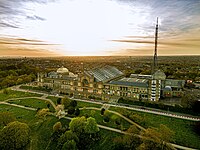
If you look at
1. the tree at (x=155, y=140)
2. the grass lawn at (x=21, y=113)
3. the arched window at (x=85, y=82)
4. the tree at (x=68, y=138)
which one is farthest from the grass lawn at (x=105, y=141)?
the arched window at (x=85, y=82)

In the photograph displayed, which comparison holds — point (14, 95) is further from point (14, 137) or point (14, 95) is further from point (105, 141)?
point (105, 141)

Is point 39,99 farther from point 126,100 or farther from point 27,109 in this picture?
point 126,100

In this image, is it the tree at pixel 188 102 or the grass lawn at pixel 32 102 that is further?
the grass lawn at pixel 32 102

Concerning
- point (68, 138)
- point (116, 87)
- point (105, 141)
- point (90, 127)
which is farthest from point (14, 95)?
point (105, 141)

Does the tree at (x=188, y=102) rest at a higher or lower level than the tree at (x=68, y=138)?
higher

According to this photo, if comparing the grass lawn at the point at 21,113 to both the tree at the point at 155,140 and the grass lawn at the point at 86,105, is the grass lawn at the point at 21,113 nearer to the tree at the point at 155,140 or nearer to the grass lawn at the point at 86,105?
the grass lawn at the point at 86,105

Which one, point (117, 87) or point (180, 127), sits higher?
point (117, 87)

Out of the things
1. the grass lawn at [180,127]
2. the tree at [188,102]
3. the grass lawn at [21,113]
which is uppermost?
the tree at [188,102]

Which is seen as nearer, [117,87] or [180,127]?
[180,127]
